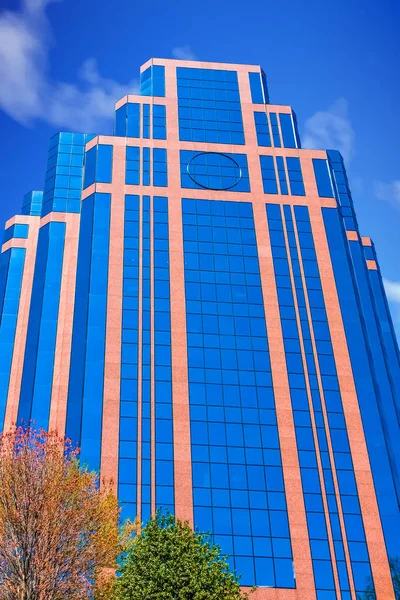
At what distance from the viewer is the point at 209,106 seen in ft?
275

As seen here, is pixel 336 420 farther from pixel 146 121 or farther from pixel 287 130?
pixel 146 121

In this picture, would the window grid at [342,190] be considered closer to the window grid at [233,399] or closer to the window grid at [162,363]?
the window grid at [233,399]

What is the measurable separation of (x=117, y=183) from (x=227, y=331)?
21376 mm

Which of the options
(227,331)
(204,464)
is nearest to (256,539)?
(204,464)

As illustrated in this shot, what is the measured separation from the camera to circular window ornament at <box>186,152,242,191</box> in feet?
254

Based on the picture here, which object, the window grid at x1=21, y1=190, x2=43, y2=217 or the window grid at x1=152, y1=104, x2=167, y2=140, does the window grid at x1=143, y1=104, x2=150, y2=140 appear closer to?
the window grid at x1=152, y1=104, x2=167, y2=140

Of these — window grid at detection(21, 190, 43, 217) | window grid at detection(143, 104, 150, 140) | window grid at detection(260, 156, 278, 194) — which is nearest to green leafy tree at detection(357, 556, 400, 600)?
window grid at detection(260, 156, 278, 194)

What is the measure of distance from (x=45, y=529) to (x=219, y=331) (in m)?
33.0

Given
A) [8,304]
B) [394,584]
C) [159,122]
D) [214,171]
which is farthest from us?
[159,122]

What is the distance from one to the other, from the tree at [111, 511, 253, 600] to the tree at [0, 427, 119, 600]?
2.63m

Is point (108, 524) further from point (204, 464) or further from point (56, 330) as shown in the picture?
point (56, 330)

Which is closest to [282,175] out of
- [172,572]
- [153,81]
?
[153,81]

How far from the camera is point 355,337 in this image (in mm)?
68188

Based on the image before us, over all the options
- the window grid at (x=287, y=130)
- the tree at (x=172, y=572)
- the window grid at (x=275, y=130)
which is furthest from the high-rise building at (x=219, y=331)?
the tree at (x=172, y=572)
